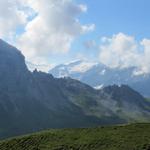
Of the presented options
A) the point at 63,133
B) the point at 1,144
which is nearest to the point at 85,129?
the point at 63,133

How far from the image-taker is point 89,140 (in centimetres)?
7344

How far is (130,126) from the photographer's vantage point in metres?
82.6

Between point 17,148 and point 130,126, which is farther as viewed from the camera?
point 130,126

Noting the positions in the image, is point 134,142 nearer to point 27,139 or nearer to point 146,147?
point 146,147

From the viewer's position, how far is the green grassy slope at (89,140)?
69188mm

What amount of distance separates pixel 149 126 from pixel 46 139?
20.6 m

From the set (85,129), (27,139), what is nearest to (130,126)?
(85,129)

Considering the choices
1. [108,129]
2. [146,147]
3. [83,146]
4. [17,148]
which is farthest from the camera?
[108,129]

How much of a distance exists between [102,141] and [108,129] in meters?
9.40

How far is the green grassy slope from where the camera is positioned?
69188mm

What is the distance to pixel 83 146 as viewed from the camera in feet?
232

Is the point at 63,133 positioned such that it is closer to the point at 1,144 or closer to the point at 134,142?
the point at 1,144

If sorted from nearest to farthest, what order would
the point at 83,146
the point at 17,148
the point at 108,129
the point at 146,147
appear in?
the point at 146,147 → the point at 83,146 → the point at 17,148 → the point at 108,129

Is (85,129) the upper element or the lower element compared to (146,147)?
upper
